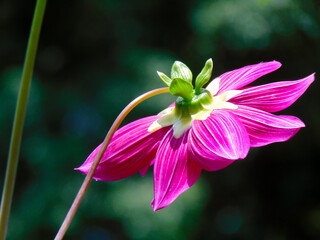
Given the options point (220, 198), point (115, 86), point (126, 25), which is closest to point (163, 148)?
point (115, 86)

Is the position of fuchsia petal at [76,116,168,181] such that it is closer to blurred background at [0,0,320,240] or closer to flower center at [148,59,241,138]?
flower center at [148,59,241,138]

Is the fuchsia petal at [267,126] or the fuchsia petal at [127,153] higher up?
the fuchsia petal at [127,153]

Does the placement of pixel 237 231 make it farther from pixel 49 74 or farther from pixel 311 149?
pixel 49 74

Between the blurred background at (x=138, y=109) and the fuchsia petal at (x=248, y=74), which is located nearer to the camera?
the fuchsia petal at (x=248, y=74)

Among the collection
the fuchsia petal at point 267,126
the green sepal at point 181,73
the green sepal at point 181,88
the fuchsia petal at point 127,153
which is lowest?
the fuchsia petal at point 267,126

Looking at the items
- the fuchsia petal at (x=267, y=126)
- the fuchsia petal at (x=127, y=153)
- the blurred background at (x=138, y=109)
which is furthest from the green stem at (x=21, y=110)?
the blurred background at (x=138, y=109)

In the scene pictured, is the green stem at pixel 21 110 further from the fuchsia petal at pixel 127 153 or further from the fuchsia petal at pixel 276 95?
the fuchsia petal at pixel 276 95
